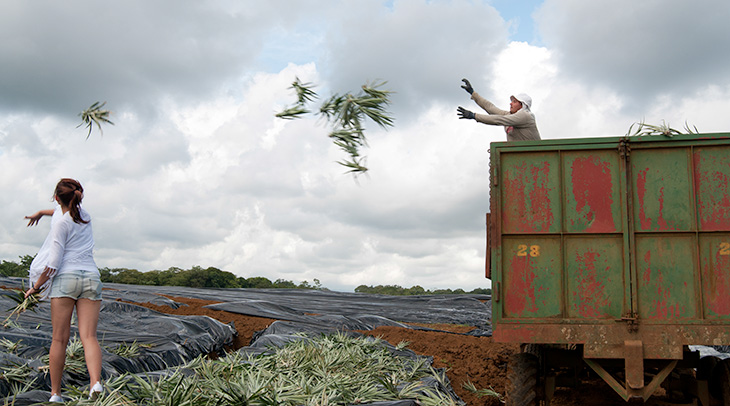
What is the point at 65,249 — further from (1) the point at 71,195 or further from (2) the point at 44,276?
(1) the point at 71,195

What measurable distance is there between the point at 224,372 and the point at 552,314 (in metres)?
3.50

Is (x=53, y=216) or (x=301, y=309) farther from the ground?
(x=53, y=216)

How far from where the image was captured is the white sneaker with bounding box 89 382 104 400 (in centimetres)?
496

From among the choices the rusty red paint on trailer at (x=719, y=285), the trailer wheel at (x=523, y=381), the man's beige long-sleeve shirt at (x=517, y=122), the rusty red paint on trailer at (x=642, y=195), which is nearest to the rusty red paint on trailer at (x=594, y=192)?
the rusty red paint on trailer at (x=642, y=195)

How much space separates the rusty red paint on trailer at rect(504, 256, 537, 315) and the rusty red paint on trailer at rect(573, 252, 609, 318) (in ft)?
1.53

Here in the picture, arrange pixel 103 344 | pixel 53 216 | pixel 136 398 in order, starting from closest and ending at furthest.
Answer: pixel 136 398
pixel 53 216
pixel 103 344

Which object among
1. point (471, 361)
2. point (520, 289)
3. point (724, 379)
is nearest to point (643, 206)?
point (520, 289)

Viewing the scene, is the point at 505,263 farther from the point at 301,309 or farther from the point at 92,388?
the point at 301,309

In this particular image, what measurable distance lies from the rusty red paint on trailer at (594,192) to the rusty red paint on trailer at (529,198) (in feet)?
1.06

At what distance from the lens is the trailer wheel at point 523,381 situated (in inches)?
243

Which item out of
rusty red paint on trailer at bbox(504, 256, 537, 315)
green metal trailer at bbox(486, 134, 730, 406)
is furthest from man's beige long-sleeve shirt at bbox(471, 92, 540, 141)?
rusty red paint on trailer at bbox(504, 256, 537, 315)

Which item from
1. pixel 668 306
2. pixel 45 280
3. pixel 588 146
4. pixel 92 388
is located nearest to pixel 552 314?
pixel 668 306

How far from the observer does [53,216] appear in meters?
5.50

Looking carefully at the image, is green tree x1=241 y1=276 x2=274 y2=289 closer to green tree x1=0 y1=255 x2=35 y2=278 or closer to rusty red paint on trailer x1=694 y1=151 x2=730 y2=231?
green tree x1=0 y1=255 x2=35 y2=278
